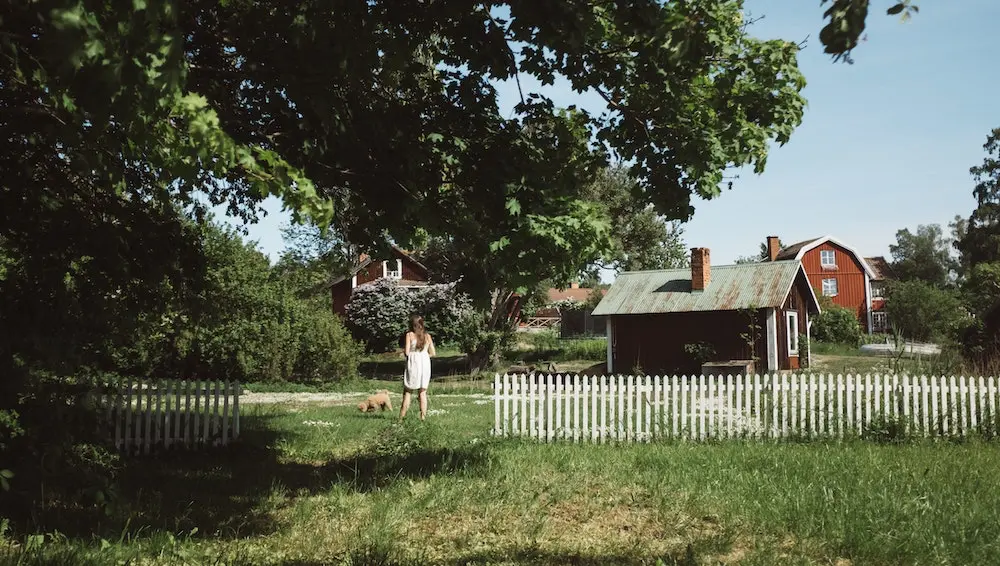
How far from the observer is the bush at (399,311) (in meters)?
33.8

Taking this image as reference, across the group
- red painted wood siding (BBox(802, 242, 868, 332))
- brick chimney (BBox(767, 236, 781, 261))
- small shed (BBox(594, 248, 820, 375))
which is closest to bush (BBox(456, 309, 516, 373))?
small shed (BBox(594, 248, 820, 375))

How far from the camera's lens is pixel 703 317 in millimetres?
26812

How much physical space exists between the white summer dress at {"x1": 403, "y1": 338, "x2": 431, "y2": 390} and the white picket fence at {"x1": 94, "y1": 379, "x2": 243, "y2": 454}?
9.98ft

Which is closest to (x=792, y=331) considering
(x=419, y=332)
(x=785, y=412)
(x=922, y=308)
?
(x=785, y=412)

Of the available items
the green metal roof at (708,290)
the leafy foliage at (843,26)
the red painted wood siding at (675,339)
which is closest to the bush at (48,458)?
the leafy foliage at (843,26)

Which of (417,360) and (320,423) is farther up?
(417,360)

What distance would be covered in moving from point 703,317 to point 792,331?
437cm

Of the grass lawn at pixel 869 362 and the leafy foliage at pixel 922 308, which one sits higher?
the leafy foliage at pixel 922 308

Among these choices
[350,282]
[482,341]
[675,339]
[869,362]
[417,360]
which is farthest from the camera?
[350,282]

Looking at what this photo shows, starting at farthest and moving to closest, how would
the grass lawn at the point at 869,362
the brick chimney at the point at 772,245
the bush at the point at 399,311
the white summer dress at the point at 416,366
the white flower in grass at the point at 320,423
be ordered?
the brick chimney at the point at 772,245 → the bush at the point at 399,311 → the white summer dress at the point at 416,366 → the grass lawn at the point at 869,362 → the white flower in grass at the point at 320,423

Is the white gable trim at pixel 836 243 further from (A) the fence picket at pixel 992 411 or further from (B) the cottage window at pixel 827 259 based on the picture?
(A) the fence picket at pixel 992 411

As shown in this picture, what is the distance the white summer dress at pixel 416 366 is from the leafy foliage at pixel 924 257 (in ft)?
240

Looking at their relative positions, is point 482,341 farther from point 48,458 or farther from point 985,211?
point 985,211

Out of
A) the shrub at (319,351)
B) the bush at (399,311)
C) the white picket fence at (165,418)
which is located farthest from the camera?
the bush at (399,311)
